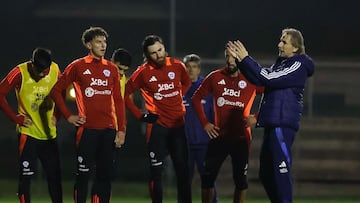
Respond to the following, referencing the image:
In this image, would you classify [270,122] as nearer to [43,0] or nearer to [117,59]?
[117,59]

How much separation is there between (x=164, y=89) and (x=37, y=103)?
134 centimetres

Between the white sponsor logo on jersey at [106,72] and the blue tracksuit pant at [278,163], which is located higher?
the white sponsor logo on jersey at [106,72]

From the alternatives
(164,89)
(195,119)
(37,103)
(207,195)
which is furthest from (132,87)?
(195,119)

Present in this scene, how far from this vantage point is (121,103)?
459 inches

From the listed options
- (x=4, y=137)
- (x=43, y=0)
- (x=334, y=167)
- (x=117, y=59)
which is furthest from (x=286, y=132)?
(x=43, y=0)

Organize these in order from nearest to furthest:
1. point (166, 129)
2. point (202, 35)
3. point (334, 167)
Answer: point (166, 129) < point (334, 167) < point (202, 35)

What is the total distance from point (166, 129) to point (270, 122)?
1.82 metres

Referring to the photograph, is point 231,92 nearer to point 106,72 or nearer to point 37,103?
point 106,72

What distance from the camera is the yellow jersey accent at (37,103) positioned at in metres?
12.2

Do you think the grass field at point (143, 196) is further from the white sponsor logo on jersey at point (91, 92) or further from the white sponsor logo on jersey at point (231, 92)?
the white sponsor logo on jersey at point (91, 92)

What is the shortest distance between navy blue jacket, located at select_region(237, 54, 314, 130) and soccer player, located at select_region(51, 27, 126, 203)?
156cm

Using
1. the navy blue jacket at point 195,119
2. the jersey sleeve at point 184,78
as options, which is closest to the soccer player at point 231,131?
the jersey sleeve at point 184,78

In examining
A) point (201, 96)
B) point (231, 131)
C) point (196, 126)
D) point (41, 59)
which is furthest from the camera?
point (196, 126)

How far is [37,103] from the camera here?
40.1 feet
